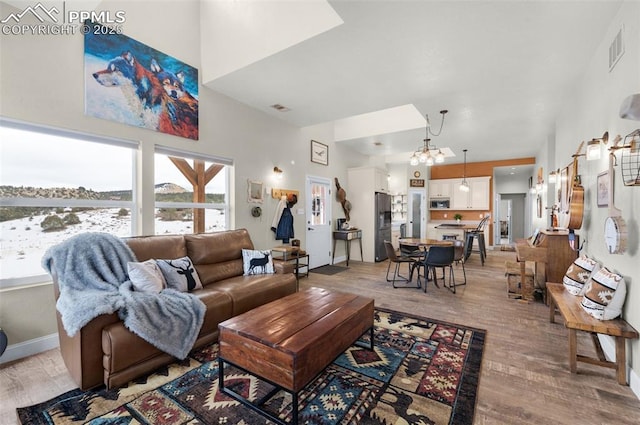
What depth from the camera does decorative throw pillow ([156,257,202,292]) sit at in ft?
8.90

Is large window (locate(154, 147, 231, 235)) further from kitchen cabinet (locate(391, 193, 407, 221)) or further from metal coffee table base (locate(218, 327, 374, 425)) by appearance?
kitchen cabinet (locate(391, 193, 407, 221))

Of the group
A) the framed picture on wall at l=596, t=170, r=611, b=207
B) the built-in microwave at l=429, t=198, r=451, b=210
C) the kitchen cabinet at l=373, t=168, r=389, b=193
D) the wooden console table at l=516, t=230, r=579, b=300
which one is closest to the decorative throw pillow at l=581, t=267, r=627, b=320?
the framed picture on wall at l=596, t=170, r=611, b=207

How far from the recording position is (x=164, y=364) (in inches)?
86.1

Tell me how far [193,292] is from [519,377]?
287 centimetres

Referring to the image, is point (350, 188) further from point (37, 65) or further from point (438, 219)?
point (37, 65)

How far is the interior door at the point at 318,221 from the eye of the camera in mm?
5734

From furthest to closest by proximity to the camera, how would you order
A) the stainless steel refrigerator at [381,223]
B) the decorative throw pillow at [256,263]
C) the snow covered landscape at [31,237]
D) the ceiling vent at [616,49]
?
the stainless steel refrigerator at [381,223]
the decorative throw pillow at [256,263]
the snow covered landscape at [31,237]
the ceiling vent at [616,49]

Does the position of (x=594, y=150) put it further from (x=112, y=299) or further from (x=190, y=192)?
(x=190, y=192)

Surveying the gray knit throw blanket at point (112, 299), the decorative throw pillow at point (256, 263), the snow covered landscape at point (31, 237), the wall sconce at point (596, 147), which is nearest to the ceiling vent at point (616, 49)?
the wall sconce at point (596, 147)

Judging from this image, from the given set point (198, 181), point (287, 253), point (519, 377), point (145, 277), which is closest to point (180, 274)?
point (145, 277)

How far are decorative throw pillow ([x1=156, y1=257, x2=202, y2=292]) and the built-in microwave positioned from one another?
824 centimetres

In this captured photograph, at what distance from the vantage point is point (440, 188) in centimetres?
918

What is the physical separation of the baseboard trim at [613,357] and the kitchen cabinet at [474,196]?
21.8 feet

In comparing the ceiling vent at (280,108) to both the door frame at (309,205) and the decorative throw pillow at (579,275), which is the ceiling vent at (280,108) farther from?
the decorative throw pillow at (579,275)
